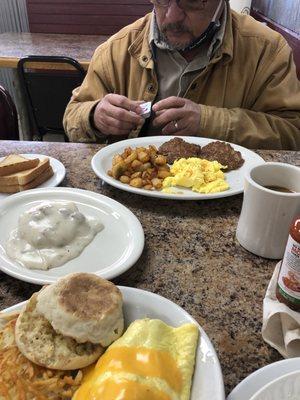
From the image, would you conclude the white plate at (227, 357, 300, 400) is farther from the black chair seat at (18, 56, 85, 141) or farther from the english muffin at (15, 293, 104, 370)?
the black chair seat at (18, 56, 85, 141)

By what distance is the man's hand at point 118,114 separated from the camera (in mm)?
1396

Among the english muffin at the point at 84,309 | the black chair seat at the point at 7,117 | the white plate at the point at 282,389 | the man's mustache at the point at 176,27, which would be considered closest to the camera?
the white plate at the point at 282,389

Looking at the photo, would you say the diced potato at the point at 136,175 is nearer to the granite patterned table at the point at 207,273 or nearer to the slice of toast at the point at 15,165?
the granite patterned table at the point at 207,273

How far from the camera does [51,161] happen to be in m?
1.23

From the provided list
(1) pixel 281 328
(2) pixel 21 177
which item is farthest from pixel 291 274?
(2) pixel 21 177

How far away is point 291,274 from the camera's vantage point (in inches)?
24.8

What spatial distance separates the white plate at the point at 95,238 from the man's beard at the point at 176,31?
86 cm

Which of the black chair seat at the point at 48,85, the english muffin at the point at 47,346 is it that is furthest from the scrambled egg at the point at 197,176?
the black chair seat at the point at 48,85

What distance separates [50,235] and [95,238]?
0.11 m

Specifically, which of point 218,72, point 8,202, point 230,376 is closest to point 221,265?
point 230,376

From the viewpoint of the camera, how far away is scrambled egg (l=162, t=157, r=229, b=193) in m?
1.11

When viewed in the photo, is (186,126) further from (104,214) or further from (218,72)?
(104,214)

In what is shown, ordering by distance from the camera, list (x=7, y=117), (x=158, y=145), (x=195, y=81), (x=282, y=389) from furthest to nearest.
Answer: (x=7, y=117) < (x=195, y=81) < (x=158, y=145) < (x=282, y=389)

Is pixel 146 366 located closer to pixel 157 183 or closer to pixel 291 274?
pixel 291 274
